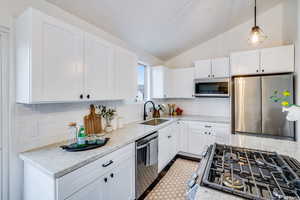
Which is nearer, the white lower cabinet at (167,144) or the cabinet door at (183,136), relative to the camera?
the white lower cabinet at (167,144)

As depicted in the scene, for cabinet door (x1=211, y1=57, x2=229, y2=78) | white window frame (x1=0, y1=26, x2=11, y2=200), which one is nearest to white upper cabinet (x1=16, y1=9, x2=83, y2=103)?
white window frame (x1=0, y1=26, x2=11, y2=200)

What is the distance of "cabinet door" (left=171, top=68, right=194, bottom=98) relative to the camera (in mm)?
3549

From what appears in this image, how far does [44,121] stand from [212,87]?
3.08m

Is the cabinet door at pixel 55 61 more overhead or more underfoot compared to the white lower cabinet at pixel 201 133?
more overhead

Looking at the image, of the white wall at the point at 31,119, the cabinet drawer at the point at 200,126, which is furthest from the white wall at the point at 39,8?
the cabinet drawer at the point at 200,126

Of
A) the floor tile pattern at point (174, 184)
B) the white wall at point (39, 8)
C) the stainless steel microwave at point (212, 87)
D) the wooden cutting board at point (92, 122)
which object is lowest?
the floor tile pattern at point (174, 184)

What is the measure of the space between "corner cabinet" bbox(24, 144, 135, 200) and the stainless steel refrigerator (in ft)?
7.11

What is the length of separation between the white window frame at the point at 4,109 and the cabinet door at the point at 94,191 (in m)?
0.81

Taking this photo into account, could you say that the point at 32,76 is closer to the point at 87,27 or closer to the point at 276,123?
the point at 87,27

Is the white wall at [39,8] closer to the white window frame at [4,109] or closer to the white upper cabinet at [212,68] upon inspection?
the white window frame at [4,109]

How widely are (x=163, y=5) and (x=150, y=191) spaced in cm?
279

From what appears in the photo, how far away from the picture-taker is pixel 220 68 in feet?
10.3

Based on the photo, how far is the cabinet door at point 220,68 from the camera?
121 inches

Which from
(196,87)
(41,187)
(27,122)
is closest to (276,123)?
(196,87)
